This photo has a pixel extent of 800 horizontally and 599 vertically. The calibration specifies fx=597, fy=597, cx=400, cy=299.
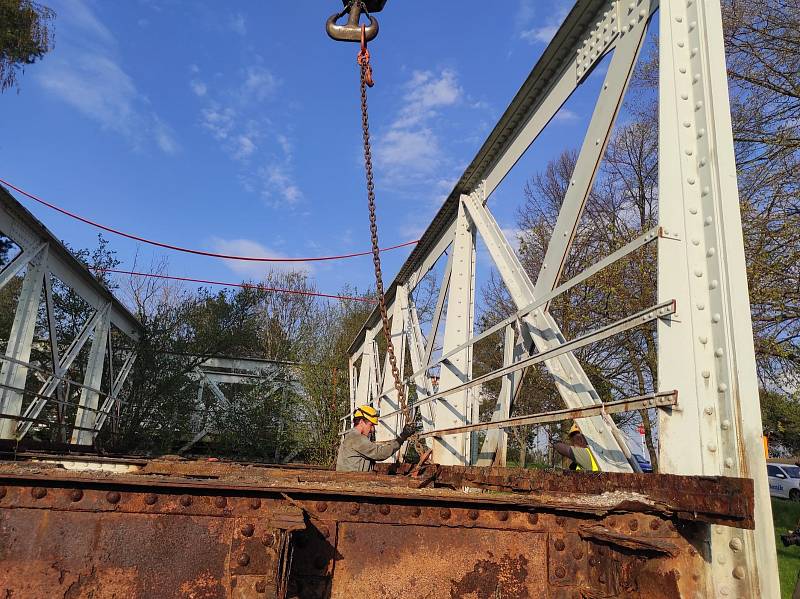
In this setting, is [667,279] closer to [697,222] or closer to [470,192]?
[697,222]

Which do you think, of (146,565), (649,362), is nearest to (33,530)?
(146,565)

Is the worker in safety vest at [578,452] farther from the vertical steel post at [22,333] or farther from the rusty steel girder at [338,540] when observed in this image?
the vertical steel post at [22,333]

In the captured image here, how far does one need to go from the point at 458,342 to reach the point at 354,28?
3467 mm

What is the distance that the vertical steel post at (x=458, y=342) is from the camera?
6.59 meters

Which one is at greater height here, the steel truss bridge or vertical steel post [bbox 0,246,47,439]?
vertical steel post [bbox 0,246,47,439]

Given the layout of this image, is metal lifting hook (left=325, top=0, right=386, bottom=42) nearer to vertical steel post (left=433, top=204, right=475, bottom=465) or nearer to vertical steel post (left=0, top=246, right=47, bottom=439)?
vertical steel post (left=433, top=204, right=475, bottom=465)

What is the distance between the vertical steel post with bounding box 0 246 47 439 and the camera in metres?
9.71

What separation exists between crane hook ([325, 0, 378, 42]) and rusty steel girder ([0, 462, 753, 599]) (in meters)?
4.73

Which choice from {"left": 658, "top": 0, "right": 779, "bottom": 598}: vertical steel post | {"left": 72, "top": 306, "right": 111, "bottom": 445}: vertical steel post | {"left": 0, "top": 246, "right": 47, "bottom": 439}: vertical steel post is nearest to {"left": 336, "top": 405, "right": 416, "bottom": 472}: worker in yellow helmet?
{"left": 658, "top": 0, "right": 779, "bottom": 598}: vertical steel post

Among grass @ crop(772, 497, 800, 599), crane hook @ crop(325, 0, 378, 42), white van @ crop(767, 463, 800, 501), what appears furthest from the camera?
white van @ crop(767, 463, 800, 501)

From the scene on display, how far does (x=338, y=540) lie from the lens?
2.66 metres

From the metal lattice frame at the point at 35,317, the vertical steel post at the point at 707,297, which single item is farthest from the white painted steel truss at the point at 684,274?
the metal lattice frame at the point at 35,317

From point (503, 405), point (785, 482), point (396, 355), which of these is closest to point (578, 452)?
point (503, 405)

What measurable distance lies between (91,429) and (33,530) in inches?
559
